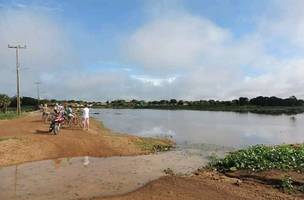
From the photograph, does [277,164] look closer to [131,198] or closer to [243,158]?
[243,158]

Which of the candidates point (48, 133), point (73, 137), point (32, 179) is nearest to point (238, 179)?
point (32, 179)

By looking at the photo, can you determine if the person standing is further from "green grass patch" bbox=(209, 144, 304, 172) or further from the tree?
the tree

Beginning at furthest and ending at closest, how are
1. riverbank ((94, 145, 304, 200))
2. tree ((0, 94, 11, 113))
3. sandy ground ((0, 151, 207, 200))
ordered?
tree ((0, 94, 11, 113))
sandy ground ((0, 151, 207, 200))
riverbank ((94, 145, 304, 200))

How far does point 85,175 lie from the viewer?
20516 millimetres

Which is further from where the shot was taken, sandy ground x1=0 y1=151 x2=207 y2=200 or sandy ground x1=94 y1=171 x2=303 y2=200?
sandy ground x1=0 y1=151 x2=207 y2=200

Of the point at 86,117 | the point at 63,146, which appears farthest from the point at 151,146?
the point at 63,146

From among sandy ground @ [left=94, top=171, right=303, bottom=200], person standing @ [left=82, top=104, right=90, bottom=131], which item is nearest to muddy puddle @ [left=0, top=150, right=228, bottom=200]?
sandy ground @ [left=94, top=171, right=303, bottom=200]

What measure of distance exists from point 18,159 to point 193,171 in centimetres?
916

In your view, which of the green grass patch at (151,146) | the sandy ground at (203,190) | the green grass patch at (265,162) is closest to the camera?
the sandy ground at (203,190)

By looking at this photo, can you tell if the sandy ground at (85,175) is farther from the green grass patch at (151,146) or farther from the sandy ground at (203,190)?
the green grass patch at (151,146)

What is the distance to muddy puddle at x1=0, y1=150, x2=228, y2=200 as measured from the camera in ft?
55.8

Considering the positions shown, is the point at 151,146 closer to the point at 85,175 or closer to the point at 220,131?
the point at 85,175

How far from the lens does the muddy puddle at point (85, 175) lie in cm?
1702

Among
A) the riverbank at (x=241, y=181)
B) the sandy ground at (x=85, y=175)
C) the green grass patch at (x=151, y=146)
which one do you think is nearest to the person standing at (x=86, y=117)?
the green grass patch at (x=151, y=146)
